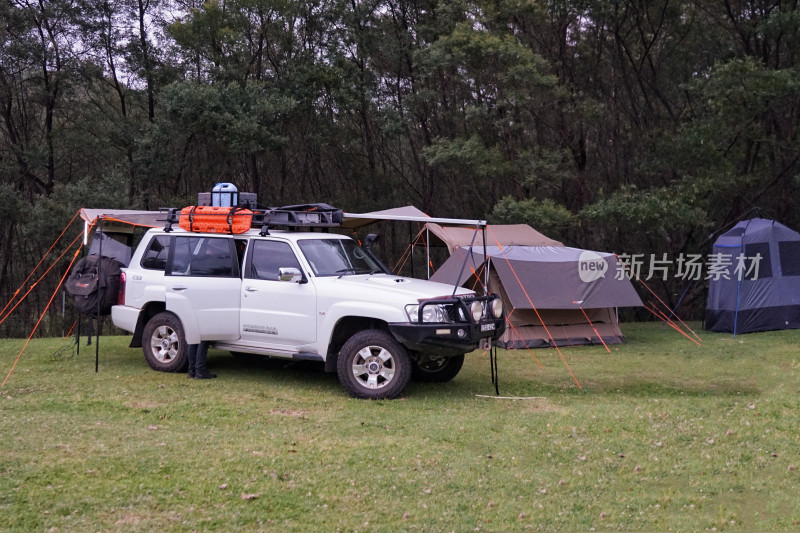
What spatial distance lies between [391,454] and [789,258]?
489 inches

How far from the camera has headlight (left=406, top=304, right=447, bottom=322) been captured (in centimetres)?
793

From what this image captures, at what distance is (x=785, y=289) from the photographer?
50.7 ft

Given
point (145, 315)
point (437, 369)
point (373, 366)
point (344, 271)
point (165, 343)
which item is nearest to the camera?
point (373, 366)

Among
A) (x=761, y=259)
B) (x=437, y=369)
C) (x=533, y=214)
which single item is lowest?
(x=437, y=369)

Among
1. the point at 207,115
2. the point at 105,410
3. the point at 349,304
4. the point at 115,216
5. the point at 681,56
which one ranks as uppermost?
the point at 681,56

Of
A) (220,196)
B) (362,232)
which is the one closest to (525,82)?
(362,232)

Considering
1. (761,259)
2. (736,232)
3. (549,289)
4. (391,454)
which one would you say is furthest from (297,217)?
(736,232)

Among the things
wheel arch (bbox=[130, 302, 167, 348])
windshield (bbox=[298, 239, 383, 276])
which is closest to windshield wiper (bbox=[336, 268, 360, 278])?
windshield (bbox=[298, 239, 383, 276])

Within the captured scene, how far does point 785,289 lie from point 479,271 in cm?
652

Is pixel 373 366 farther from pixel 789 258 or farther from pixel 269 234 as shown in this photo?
pixel 789 258

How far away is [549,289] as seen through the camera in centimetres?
1302

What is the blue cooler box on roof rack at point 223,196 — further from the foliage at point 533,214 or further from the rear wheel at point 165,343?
the foliage at point 533,214

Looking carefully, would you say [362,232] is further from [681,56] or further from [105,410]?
[105,410]

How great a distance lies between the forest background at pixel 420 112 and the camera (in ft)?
60.2
